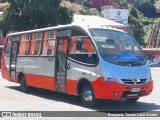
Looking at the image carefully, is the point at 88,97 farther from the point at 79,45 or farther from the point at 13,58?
the point at 13,58

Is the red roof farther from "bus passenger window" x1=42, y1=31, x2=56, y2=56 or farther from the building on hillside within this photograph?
"bus passenger window" x1=42, y1=31, x2=56, y2=56

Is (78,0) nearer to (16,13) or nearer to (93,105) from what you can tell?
(16,13)

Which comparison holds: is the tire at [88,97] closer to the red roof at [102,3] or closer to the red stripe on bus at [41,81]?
the red stripe on bus at [41,81]

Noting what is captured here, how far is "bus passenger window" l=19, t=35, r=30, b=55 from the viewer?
16.0 meters

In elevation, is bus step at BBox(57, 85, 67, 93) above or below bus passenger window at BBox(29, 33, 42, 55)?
below

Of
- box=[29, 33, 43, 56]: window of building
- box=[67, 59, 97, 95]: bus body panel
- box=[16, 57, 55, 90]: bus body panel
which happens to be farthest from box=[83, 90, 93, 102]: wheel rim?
box=[29, 33, 43, 56]: window of building

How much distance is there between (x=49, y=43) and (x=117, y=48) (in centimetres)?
329

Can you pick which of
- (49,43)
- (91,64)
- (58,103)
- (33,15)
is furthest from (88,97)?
(33,15)

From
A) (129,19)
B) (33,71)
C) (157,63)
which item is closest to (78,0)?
(129,19)

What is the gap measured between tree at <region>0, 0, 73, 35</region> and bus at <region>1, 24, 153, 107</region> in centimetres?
1837

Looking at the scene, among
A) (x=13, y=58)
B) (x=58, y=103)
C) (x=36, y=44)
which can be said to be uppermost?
(x=36, y=44)

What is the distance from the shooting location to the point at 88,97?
11.6 m

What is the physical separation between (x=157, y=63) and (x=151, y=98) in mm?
56392

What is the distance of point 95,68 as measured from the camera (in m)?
11.3
